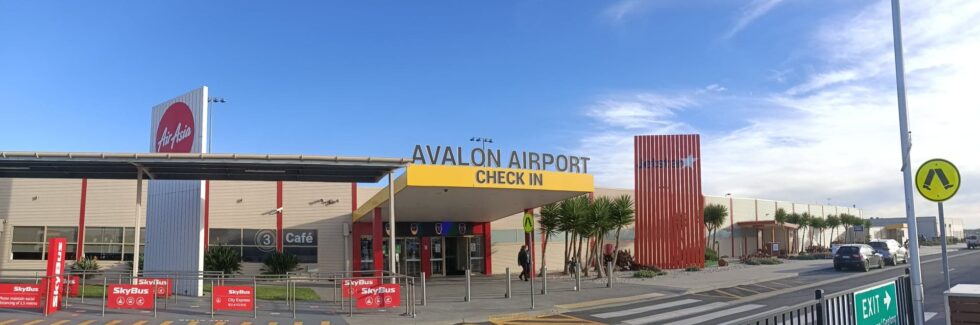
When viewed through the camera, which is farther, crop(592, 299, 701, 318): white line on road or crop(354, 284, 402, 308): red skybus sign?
crop(592, 299, 701, 318): white line on road

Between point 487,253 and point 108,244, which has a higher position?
point 108,244

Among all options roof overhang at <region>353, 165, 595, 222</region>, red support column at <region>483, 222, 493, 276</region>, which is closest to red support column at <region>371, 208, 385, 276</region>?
roof overhang at <region>353, 165, 595, 222</region>

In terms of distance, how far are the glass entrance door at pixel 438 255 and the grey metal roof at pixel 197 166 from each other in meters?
12.4

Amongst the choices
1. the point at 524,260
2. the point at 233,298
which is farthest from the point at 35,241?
the point at 524,260

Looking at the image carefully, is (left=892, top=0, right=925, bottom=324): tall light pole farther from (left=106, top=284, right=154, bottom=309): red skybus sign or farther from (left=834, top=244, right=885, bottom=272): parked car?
(left=834, top=244, right=885, bottom=272): parked car

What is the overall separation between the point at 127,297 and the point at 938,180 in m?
15.6

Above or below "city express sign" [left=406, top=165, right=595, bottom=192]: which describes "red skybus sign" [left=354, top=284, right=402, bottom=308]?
below

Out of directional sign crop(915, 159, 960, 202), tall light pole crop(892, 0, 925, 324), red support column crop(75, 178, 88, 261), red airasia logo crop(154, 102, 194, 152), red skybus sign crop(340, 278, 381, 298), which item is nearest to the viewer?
directional sign crop(915, 159, 960, 202)

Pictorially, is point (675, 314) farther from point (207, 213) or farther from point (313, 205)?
point (207, 213)

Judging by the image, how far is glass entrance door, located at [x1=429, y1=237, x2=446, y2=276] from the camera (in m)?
30.6

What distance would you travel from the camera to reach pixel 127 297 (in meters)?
14.7

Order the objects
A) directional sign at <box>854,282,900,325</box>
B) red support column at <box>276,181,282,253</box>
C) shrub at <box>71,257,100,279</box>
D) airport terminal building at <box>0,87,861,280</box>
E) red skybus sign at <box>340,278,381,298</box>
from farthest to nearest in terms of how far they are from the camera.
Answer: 1. red support column at <box>276,181,282,253</box>
2. shrub at <box>71,257,100,279</box>
3. airport terminal building at <box>0,87,861,280</box>
4. red skybus sign at <box>340,278,381,298</box>
5. directional sign at <box>854,282,900,325</box>

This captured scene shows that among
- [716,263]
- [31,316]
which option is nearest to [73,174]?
[31,316]

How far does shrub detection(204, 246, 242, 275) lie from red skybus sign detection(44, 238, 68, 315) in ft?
37.0
